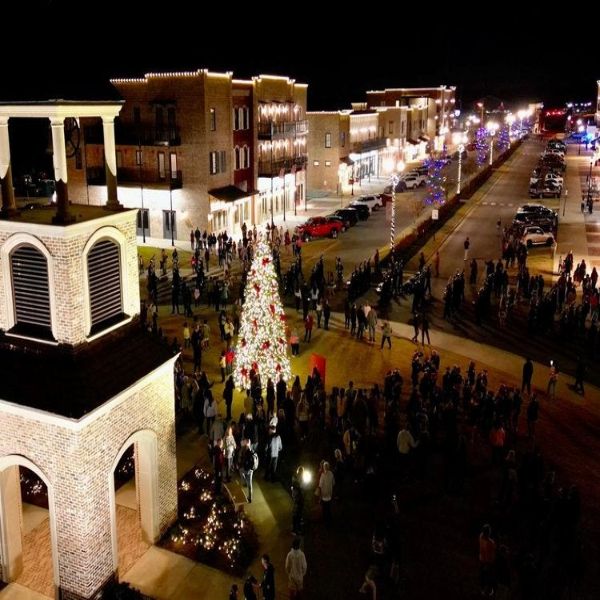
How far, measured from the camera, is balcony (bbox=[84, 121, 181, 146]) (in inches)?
1513

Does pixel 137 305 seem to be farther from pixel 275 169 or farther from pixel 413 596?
pixel 275 169

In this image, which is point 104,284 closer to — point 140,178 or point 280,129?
point 140,178

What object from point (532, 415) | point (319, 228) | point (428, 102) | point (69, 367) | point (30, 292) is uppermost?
point (428, 102)

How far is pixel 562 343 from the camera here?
23.8 meters

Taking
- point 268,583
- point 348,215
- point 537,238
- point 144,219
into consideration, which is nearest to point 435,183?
point 348,215

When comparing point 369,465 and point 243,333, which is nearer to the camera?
point 369,465

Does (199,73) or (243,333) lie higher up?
(199,73)

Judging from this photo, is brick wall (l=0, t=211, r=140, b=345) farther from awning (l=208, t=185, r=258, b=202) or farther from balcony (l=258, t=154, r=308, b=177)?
balcony (l=258, t=154, r=308, b=177)

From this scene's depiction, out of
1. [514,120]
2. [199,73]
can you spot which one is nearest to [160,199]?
[199,73]

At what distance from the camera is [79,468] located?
35.1 feet

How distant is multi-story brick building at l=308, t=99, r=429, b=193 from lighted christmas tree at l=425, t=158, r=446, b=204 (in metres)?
4.07

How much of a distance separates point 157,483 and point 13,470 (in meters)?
2.43

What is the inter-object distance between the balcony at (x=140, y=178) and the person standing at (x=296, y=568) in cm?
2965

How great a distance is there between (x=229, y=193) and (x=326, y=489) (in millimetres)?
28969
